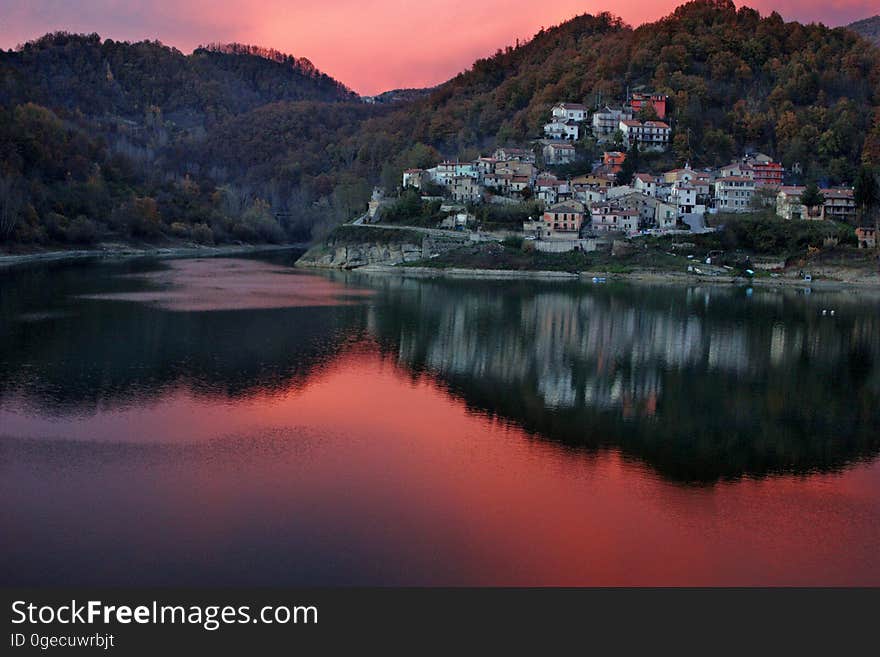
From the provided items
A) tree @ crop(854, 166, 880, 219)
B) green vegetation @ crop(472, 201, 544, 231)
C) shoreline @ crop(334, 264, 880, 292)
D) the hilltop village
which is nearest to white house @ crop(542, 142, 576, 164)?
the hilltop village

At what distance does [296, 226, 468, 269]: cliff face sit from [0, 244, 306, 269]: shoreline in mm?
13922

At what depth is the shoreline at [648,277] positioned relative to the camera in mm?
38875

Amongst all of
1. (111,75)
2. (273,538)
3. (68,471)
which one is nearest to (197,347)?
(68,471)

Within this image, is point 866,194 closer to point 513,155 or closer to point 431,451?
point 513,155

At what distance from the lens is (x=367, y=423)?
1438 cm

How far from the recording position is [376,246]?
4519cm

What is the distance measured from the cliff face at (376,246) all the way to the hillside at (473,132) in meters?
8.95

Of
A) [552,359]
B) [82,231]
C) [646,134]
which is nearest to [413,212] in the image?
[646,134]

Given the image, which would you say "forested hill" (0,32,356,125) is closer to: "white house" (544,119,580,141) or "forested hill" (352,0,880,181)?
"forested hill" (352,0,880,181)

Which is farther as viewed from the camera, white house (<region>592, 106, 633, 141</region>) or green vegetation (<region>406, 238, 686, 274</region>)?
white house (<region>592, 106, 633, 141</region>)

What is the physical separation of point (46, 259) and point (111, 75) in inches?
3359

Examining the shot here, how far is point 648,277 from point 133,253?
115 ft

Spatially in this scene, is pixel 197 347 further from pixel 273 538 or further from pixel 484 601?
pixel 484 601

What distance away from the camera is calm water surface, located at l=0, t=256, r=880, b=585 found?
8906 millimetres
